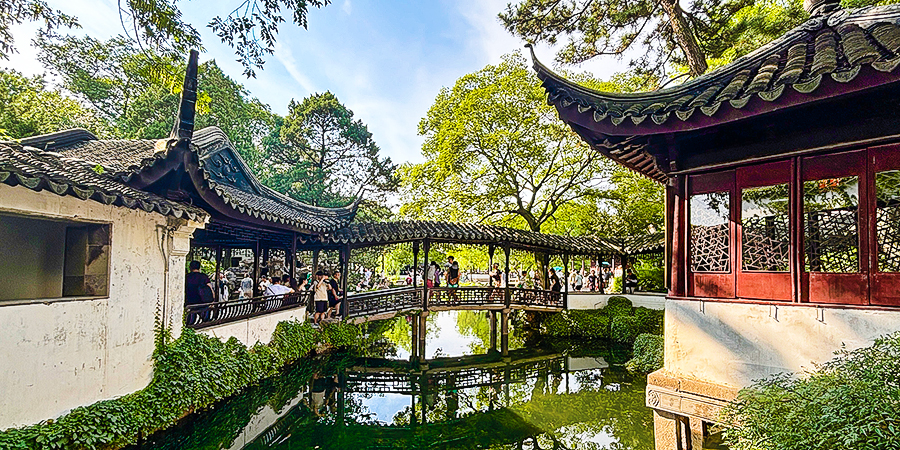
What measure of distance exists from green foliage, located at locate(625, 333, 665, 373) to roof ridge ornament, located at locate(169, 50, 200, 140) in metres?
9.91

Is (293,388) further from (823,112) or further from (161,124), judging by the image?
(161,124)

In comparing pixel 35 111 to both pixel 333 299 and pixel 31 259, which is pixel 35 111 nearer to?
pixel 31 259

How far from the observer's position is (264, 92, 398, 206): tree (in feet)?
82.7

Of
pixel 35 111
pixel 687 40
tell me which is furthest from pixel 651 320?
pixel 35 111

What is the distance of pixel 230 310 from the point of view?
7953mm

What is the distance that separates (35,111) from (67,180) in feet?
44.9

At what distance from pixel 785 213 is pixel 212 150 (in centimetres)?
986

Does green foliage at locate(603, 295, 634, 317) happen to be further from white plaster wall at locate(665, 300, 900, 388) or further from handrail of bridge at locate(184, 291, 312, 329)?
white plaster wall at locate(665, 300, 900, 388)

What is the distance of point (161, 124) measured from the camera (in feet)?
63.1

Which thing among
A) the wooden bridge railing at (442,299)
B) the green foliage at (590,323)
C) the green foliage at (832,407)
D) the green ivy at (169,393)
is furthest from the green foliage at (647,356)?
the green ivy at (169,393)

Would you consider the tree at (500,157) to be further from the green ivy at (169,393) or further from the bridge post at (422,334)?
the green ivy at (169,393)

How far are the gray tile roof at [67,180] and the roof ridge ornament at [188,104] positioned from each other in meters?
0.96

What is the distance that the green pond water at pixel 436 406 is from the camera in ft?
21.6

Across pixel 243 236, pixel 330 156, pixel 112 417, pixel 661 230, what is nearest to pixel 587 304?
pixel 661 230
